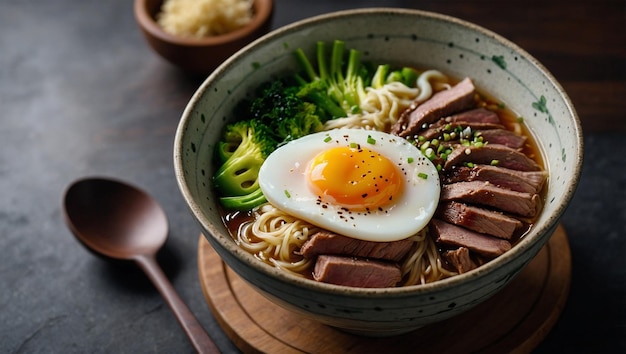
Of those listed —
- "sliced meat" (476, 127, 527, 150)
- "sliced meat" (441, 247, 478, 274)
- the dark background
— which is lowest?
the dark background

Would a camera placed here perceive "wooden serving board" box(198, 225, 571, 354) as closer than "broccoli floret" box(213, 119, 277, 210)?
Yes

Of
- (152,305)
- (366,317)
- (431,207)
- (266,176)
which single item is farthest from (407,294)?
(152,305)

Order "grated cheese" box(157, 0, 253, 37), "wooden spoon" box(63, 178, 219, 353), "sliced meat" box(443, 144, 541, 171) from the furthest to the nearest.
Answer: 1. "grated cheese" box(157, 0, 253, 37)
2. "wooden spoon" box(63, 178, 219, 353)
3. "sliced meat" box(443, 144, 541, 171)

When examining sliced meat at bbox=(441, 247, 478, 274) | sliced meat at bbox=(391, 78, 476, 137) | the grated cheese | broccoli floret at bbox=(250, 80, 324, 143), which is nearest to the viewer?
sliced meat at bbox=(441, 247, 478, 274)

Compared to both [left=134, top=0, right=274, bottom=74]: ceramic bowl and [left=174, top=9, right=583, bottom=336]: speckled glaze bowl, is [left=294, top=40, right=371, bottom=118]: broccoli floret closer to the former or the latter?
[left=174, top=9, right=583, bottom=336]: speckled glaze bowl

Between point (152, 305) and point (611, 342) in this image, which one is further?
point (152, 305)

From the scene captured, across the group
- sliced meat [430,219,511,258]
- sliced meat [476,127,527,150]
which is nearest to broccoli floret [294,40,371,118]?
sliced meat [476,127,527,150]

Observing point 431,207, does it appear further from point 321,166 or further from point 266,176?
point 266,176
